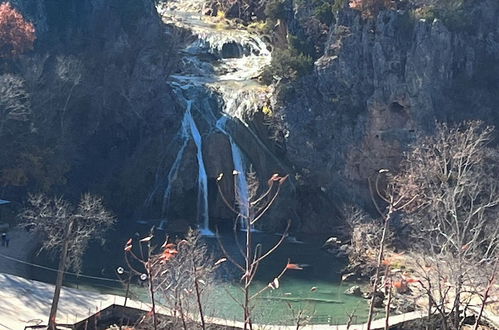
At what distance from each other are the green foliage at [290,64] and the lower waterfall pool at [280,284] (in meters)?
10.7

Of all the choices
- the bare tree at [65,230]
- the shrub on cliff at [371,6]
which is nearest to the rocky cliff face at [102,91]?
the bare tree at [65,230]

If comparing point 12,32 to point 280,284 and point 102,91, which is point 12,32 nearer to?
point 102,91

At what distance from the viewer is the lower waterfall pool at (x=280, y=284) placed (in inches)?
1002

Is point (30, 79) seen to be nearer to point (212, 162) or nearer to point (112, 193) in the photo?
point (112, 193)

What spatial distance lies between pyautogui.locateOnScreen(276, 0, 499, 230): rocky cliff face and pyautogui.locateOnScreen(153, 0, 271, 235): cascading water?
11.8 ft

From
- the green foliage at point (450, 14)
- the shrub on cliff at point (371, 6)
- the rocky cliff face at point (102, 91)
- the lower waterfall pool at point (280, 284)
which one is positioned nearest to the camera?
the lower waterfall pool at point (280, 284)

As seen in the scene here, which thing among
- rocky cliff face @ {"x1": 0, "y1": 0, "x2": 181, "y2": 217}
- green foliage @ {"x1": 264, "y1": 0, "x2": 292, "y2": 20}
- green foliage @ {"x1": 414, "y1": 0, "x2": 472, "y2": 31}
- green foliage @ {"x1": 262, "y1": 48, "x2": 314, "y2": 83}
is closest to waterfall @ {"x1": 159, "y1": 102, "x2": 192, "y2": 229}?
rocky cliff face @ {"x1": 0, "y1": 0, "x2": 181, "y2": 217}

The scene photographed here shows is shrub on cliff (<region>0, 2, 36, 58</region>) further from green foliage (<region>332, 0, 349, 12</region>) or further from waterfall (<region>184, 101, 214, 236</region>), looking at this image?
green foliage (<region>332, 0, 349, 12</region>)

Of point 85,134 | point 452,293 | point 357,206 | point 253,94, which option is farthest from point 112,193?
point 452,293

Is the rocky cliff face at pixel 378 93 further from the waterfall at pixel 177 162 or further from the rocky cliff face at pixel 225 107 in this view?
the waterfall at pixel 177 162

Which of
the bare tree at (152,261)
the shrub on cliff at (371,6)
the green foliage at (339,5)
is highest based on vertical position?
the green foliage at (339,5)

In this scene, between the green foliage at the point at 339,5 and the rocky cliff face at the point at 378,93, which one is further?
the green foliage at the point at 339,5

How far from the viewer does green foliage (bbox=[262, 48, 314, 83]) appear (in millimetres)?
41344

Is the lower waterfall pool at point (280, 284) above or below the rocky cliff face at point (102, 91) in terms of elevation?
below
